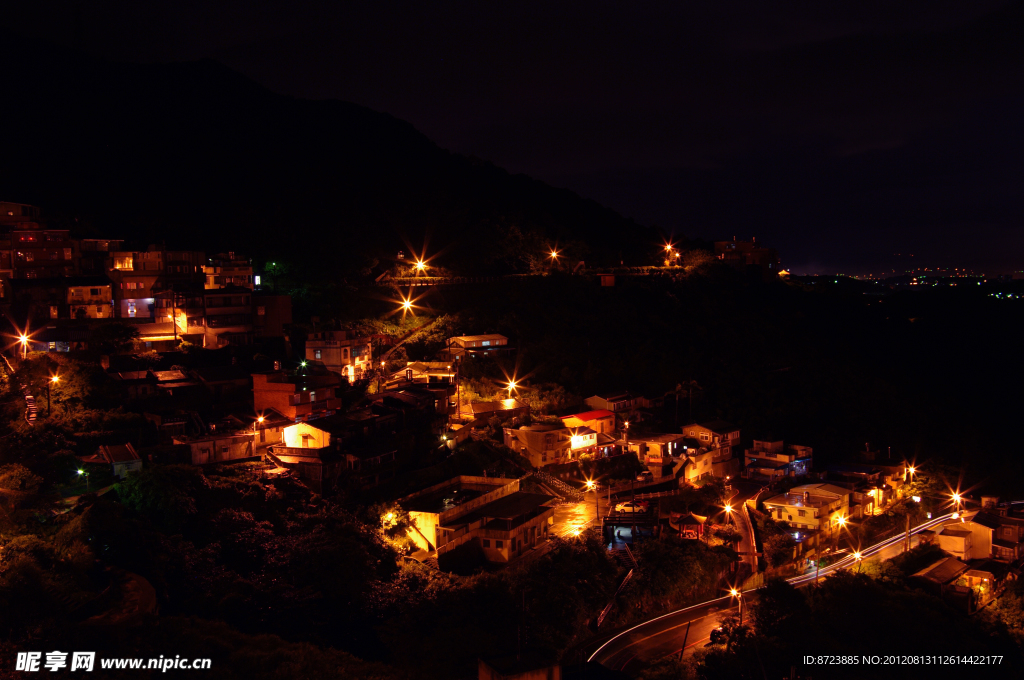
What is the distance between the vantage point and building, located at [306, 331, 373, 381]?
18.4 m

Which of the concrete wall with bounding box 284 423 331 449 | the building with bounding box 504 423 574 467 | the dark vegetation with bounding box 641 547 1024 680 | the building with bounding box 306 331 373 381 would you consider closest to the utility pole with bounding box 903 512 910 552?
the dark vegetation with bounding box 641 547 1024 680

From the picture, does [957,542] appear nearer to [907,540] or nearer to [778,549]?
[907,540]

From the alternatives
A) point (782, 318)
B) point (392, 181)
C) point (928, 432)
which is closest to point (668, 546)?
point (928, 432)

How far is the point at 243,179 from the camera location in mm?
32500

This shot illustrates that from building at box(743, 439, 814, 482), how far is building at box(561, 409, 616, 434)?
3.72 metres

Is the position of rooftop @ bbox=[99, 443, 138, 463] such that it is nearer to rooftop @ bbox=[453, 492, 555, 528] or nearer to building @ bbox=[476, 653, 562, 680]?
rooftop @ bbox=[453, 492, 555, 528]

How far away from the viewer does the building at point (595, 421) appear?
1758 centimetres

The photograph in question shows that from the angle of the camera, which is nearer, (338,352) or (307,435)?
(307,435)

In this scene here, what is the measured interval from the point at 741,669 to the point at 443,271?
20036 mm

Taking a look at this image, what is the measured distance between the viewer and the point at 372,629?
Result: 1038 centimetres

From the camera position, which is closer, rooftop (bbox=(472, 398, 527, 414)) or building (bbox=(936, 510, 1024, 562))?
building (bbox=(936, 510, 1024, 562))

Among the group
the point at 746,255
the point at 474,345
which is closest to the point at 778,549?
the point at 474,345

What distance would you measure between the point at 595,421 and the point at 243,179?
23.3 metres

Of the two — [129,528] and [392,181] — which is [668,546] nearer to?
[129,528]
